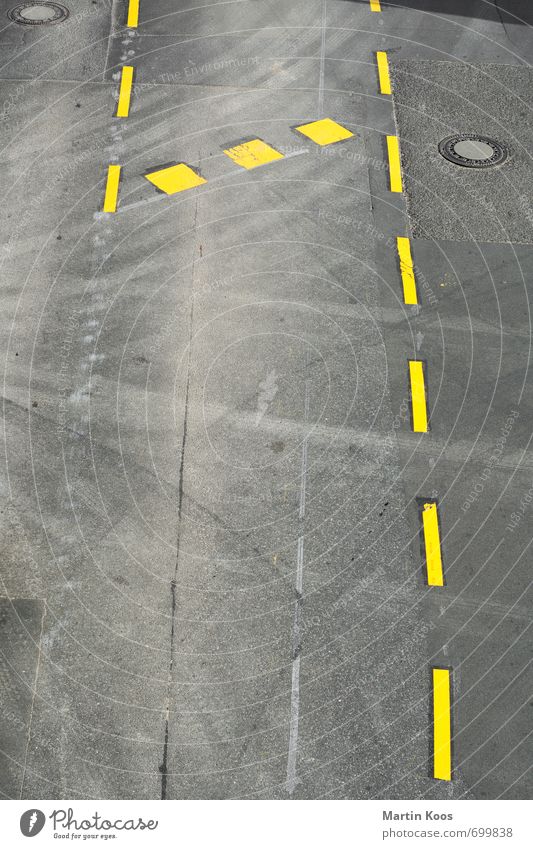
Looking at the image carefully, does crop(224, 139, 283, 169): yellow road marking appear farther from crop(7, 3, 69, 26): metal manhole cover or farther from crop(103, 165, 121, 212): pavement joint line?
crop(7, 3, 69, 26): metal manhole cover

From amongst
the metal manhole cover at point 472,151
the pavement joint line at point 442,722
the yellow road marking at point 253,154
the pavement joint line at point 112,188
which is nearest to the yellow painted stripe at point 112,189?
the pavement joint line at point 112,188

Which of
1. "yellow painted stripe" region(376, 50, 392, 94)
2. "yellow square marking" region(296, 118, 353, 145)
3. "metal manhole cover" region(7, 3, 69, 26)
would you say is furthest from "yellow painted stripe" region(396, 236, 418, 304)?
"metal manhole cover" region(7, 3, 69, 26)

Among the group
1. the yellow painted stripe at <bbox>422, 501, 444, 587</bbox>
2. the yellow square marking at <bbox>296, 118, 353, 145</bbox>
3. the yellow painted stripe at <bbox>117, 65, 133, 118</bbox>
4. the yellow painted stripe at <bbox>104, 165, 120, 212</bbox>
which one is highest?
the yellow painted stripe at <bbox>117, 65, 133, 118</bbox>

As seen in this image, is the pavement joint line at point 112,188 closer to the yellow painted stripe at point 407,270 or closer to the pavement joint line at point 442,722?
the yellow painted stripe at point 407,270

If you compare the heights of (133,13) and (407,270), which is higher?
(133,13)

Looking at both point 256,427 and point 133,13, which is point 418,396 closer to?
point 256,427

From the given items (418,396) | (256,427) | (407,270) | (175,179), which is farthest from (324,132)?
(256,427)

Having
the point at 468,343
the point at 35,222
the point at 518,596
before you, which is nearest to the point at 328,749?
the point at 518,596

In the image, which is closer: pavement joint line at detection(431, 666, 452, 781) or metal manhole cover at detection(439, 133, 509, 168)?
pavement joint line at detection(431, 666, 452, 781)
